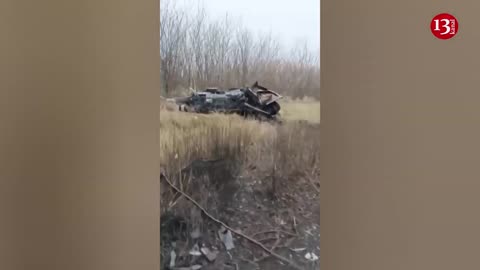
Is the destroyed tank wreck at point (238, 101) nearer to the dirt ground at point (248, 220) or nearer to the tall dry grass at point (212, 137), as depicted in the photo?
the tall dry grass at point (212, 137)

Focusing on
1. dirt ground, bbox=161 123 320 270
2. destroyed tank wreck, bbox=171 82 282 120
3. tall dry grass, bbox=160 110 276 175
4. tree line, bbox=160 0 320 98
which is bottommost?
dirt ground, bbox=161 123 320 270

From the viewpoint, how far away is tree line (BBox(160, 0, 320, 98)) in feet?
3.62

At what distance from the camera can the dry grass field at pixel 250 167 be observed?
110cm

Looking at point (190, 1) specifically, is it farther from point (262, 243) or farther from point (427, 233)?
point (427, 233)

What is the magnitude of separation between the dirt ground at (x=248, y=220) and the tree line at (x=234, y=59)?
0.23 metres

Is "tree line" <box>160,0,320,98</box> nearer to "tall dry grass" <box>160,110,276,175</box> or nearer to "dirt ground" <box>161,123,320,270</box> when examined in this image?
"tall dry grass" <box>160,110,276,175</box>

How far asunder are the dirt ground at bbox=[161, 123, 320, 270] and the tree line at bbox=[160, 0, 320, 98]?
8.9 inches

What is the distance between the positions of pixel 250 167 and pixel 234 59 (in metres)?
0.29

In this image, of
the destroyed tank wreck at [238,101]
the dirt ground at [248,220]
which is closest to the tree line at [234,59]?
the destroyed tank wreck at [238,101]

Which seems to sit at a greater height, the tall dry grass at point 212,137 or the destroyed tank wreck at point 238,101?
the destroyed tank wreck at point 238,101

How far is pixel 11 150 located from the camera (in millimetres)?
982

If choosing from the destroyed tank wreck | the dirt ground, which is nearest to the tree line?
the destroyed tank wreck

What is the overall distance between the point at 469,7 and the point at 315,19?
1.19ft

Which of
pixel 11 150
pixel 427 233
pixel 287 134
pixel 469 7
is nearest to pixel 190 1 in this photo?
pixel 287 134
